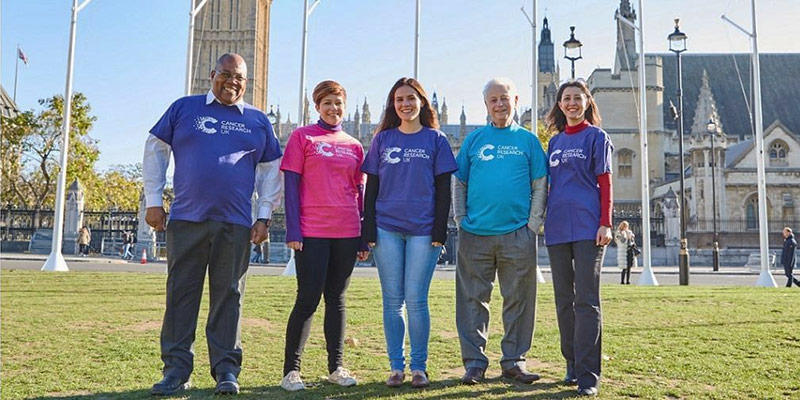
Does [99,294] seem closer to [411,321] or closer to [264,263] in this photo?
[411,321]

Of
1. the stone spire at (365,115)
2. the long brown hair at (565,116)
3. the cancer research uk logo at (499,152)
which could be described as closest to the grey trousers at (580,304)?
the cancer research uk logo at (499,152)

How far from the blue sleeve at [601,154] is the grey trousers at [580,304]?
0.50 meters

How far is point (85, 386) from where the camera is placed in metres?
3.59

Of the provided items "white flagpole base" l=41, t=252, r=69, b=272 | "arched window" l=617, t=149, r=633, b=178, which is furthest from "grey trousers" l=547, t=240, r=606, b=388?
"arched window" l=617, t=149, r=633, b=178

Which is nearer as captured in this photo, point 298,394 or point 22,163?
point 298,394

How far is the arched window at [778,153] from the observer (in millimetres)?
37469

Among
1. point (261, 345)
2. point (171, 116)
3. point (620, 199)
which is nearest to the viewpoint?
point (171, 116)

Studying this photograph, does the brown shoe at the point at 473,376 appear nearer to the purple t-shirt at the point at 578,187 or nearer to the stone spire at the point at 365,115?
the purple t-shirt at the point at 578,187

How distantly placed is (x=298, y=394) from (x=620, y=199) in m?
43.0

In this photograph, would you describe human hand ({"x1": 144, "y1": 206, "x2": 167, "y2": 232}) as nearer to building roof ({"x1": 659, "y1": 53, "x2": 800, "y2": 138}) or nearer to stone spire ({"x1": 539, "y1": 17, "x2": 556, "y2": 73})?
building roof ({"x1": 659, "y1": 53, "x2": 800, "y2": 138})

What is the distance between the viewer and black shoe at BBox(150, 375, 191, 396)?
3432 millimetres

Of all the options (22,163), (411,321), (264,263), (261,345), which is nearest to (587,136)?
(411,321)

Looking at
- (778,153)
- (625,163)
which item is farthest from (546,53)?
(778,153)

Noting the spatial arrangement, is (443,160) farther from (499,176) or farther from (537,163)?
(537,163)
